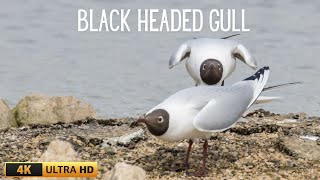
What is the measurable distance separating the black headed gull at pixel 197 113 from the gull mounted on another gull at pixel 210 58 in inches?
45.5

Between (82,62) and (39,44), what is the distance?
1.19 m

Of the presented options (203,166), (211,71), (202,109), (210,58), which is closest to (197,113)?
(202,109)

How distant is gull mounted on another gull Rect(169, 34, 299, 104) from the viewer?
9.06 metres

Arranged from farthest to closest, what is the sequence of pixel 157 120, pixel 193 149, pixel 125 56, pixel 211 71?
pixel 125 56 → pixel 211 71 → pixel 193 149 → pixel 157 120

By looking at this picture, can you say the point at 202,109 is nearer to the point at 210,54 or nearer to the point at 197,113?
the point at 197,113

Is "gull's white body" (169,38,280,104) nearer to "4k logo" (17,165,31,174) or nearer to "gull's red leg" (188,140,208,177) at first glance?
"gull's red leg" (188,140,208,177)

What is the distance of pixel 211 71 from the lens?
903 centimetres

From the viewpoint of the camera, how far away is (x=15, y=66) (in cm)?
1249

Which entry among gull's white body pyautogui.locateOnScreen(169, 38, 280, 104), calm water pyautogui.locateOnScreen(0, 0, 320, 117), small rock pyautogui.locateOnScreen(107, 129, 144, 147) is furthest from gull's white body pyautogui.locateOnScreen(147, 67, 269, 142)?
calm water pyautogui.locateOnScreen(0, 0, 320, 117)

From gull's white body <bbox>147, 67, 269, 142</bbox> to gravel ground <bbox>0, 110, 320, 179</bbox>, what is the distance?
0.36 meters

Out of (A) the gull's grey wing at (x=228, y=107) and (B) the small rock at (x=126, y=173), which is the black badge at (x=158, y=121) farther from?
(B) the small rock at (x=126, y=173)

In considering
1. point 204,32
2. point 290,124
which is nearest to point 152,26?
point 204,32

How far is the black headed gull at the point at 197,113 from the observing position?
7402 millimetres

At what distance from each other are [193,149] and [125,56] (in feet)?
14.8
